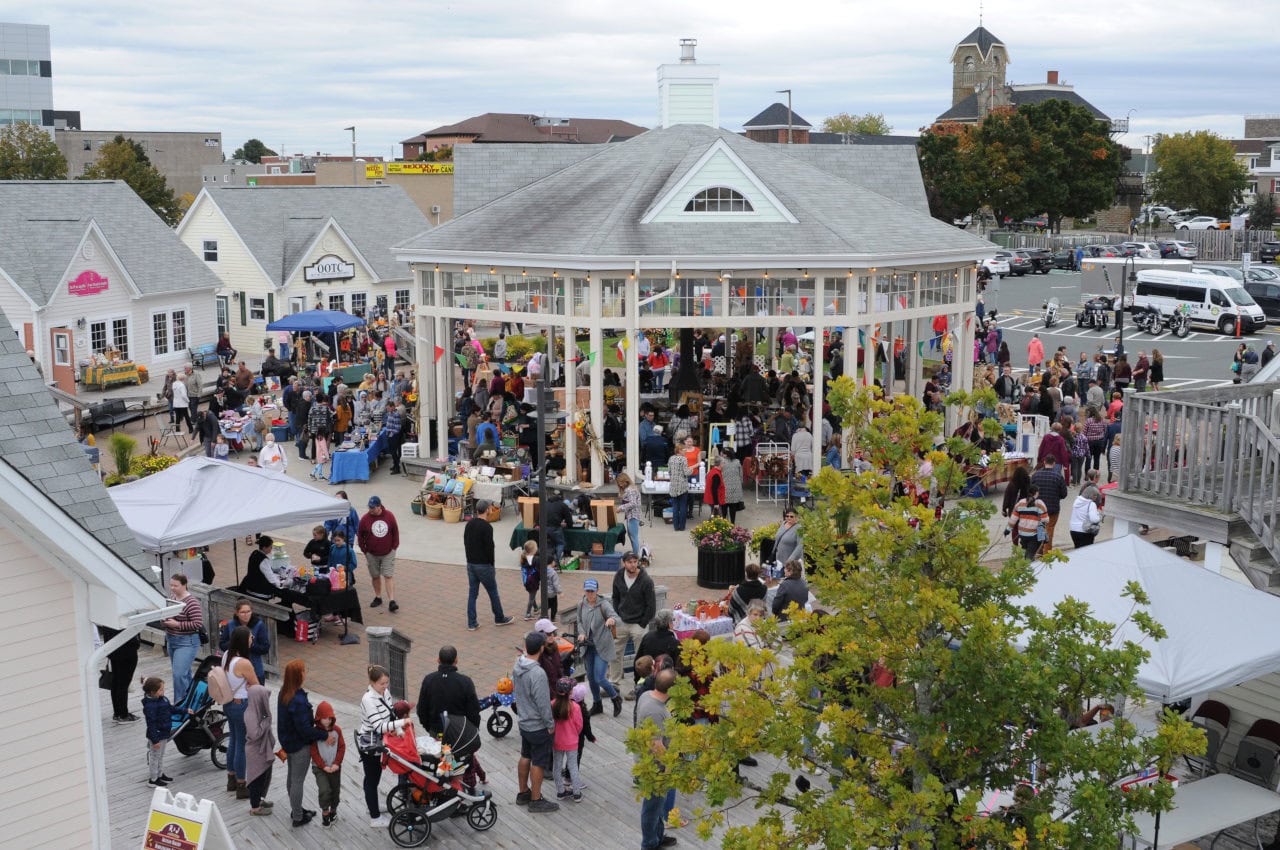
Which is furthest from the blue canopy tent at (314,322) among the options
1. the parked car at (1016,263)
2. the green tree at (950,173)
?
the green tree at (950,173)

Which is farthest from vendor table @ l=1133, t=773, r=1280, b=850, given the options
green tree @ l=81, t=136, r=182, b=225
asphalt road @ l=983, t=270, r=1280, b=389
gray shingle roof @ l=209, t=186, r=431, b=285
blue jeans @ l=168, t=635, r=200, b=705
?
green tree @ l=81, t=136, r=182, b=225

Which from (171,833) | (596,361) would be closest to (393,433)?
(596,361)

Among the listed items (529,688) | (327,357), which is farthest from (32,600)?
(327,357)

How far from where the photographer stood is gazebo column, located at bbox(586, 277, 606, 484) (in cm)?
2348

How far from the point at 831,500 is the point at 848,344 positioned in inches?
660

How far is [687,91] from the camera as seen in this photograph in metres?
29.6

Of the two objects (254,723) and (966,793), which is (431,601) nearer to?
(254,723)

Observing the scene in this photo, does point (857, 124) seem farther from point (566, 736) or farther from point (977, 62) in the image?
point (566, 736)

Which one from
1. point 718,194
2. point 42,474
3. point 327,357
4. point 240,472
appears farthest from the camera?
point 327,357

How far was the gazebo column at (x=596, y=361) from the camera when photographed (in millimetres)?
23484

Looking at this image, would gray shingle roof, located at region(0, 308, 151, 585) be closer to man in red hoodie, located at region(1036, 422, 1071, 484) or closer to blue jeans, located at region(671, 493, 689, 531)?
blue jeans, located at region(671, 493, 689, 531)

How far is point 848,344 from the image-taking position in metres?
25.1

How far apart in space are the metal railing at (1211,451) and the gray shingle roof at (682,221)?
10942 mm

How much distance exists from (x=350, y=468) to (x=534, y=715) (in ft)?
47.5
